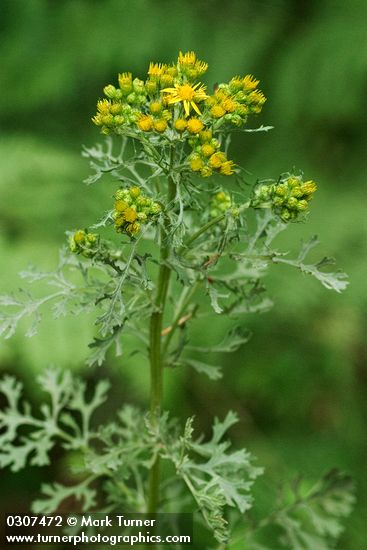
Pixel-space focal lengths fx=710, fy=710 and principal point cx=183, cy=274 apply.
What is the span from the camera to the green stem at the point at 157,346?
1.25m

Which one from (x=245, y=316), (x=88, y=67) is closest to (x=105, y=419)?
(x=245, y=316)

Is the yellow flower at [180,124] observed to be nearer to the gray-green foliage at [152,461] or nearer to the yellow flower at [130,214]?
the yellow flower at [130,214]

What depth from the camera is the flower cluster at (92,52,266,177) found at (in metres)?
1.11

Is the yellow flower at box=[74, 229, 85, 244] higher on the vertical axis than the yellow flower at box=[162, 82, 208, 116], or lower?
lower

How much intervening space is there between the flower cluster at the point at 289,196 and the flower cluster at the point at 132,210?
0.64 feet

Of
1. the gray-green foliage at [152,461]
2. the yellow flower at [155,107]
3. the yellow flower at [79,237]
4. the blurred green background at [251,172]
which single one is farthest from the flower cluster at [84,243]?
the blurred green background at [251,172]

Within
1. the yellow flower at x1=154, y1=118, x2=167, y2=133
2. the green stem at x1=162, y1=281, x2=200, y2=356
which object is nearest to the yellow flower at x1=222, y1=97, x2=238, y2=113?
the yellow flower at x1=154, y1=118, x2=167, y2=133

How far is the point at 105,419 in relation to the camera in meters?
3.22

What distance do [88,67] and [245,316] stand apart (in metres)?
1.64

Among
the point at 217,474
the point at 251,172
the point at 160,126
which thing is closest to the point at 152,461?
the point at 217,474

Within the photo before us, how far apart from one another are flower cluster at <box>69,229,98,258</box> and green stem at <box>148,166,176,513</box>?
0.38 feet

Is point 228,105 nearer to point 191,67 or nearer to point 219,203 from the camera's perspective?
point 191,67

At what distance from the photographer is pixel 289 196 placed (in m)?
1.16

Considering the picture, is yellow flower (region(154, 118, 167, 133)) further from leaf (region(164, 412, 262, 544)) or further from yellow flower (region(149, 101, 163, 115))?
leaf (region(164, 412, 262, 544))
